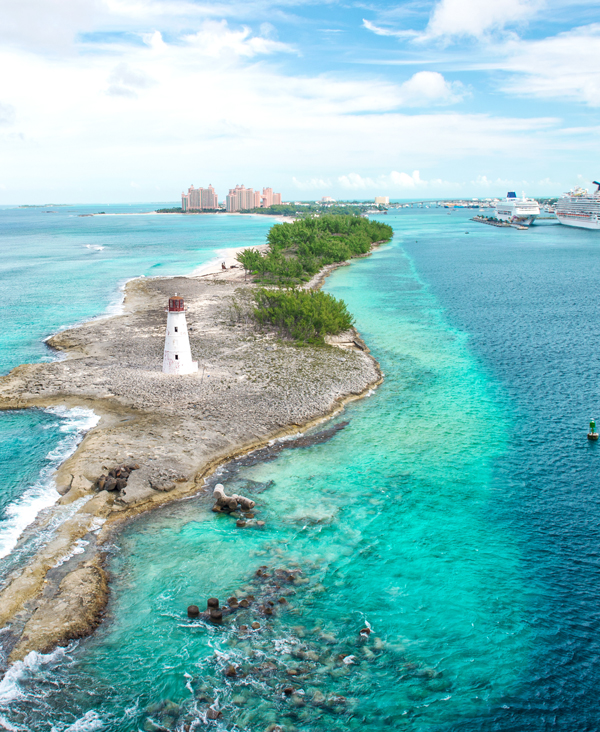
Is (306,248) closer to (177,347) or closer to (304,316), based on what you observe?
(304,316)

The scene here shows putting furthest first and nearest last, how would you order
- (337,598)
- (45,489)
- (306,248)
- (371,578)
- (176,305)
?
1. (306,248)
2. (176,305)
3. (45,489)
4. (371,578)
5. (337,598)

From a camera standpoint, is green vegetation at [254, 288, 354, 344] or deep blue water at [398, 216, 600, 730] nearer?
deep blue water at [398, 216, 600, 730]

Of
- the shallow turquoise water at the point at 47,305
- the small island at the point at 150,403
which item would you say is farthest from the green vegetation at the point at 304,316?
the shallow turquoise water at the point at 47,305

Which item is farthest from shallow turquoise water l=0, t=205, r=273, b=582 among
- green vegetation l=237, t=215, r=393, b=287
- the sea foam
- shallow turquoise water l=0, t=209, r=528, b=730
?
green vegetation l=237, t=215, r=393, b=287

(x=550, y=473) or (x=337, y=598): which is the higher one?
(x=550, y=473)

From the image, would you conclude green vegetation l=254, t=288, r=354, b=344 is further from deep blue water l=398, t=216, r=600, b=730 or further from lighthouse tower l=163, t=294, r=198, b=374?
deep blue water l=398, t=216, r=600, b=730

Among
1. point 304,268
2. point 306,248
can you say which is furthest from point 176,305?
point 306,248

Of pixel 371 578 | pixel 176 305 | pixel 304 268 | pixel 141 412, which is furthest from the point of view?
pixel 304 268

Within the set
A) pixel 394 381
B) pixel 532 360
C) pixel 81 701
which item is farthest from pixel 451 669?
pixel 532 360
